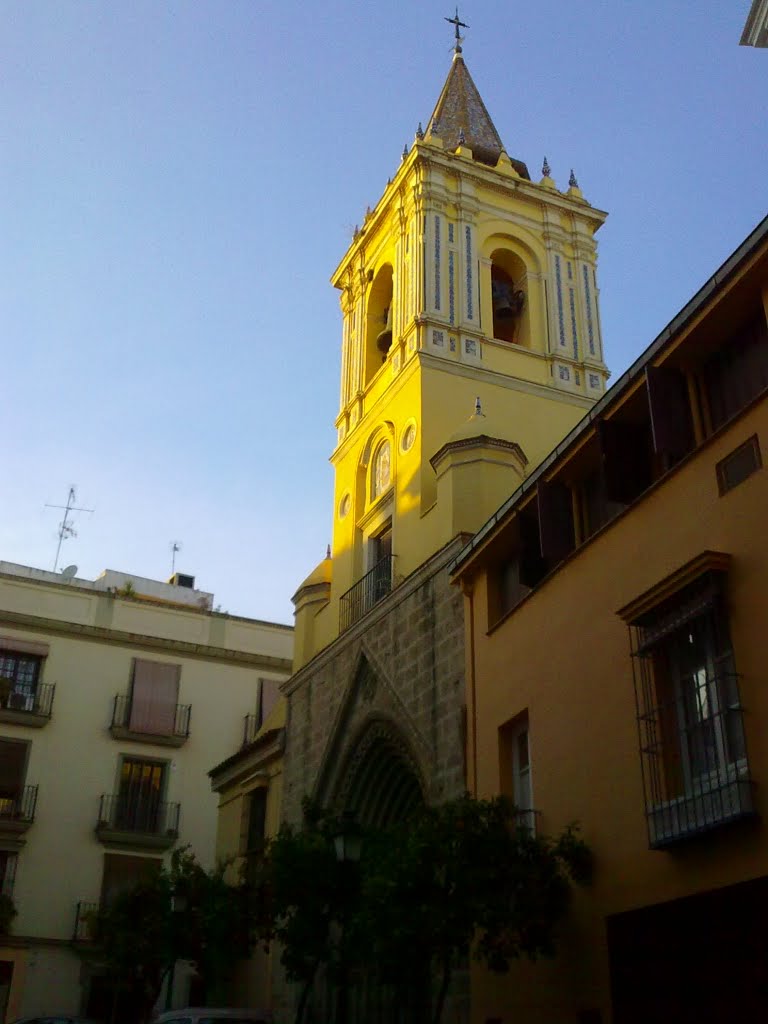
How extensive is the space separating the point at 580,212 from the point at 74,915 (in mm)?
19531

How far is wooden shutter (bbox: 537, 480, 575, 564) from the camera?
42.2 feet

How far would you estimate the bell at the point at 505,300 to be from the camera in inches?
920

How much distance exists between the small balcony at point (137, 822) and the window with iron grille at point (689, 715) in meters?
20.4

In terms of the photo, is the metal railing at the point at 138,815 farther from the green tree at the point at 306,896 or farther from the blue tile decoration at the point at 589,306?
the green tree at the point at 306,896

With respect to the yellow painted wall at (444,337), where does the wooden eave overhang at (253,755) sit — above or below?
below

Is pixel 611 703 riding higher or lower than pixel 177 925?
higher

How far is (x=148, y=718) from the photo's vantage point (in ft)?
98.4

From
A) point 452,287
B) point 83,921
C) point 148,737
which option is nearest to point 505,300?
point 452,287

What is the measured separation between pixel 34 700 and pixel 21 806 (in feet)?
8.87

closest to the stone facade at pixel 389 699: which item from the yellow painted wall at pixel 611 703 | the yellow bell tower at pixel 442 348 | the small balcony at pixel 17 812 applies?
the yellow bell tower at pixel 442 348

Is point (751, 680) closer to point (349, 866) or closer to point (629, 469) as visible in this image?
point (629, 469)

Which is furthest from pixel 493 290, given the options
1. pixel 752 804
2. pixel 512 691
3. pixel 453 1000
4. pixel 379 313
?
pixel 752 804

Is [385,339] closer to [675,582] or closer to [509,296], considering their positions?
[509,296]

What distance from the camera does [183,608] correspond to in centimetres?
3259
